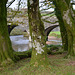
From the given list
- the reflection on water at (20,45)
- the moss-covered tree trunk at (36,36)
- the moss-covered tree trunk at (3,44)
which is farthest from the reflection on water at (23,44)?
the moss-covered tree trunk at (36,36)

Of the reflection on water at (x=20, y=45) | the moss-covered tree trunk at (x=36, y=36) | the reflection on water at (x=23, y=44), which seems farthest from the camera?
the reflection on water at (x=23, y=44)

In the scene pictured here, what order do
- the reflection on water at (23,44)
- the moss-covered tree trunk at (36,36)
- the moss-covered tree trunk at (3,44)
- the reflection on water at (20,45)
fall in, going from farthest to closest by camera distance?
the reflection on water at (23,44)
the reflection on water at (20,45)
the moss-covered tree trunk at (3,44)
the moss-covered tree trunk at (36,36)

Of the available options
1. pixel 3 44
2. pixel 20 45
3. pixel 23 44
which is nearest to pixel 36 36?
pixel 3 44

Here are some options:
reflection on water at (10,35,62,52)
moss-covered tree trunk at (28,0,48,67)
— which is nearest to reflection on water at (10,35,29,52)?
reflection on water at (10,35,62,52)

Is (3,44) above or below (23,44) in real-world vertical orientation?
above

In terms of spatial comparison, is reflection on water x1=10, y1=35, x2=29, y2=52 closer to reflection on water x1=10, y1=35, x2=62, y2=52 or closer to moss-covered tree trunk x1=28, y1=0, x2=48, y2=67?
reflection on water x1=10, y1=35, x2=62, y2=52

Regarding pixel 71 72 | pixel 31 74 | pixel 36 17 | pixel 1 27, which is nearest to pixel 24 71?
pixel 31 74

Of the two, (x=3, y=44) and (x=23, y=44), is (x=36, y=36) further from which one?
(x=23, y=44)

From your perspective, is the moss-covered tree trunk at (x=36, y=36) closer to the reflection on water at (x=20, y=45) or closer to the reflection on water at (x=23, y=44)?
the reflection on water at (x=23, y=44)

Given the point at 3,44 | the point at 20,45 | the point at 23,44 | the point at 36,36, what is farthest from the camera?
the point at 23,44

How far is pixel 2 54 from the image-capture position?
668 centimetres

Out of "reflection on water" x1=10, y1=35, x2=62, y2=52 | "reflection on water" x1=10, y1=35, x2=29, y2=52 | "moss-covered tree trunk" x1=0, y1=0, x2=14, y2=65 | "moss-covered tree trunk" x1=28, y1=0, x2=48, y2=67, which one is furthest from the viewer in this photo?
"reflection on water" x1=10, y1=35, x2=62, y2=52

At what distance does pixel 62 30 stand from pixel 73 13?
10.0 ft

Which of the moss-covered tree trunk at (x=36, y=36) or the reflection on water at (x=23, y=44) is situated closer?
the moss-covered tree trunk at (x=36, y=36)
